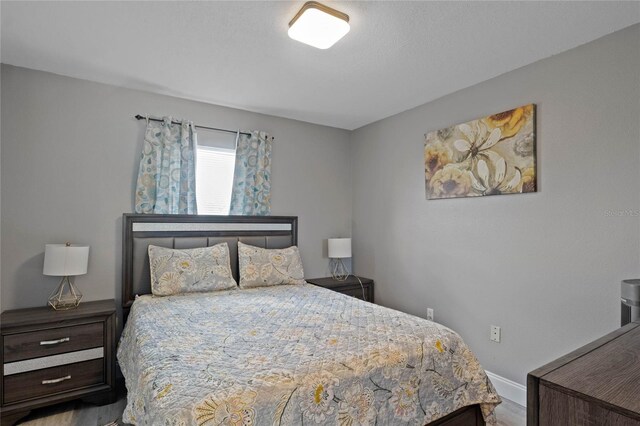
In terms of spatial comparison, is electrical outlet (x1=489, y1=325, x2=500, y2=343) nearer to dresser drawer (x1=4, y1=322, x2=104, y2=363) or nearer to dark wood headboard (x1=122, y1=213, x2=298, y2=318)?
dark wood headboard (x1=122, y1=213, x2=298, y2=318)

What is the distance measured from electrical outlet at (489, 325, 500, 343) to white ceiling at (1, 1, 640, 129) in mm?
1979

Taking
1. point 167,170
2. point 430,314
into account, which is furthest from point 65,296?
point 430,314

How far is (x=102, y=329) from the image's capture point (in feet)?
8.20

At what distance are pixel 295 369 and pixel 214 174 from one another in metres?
2.43

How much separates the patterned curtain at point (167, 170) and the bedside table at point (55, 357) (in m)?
0.93

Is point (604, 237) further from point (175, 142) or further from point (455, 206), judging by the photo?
point (175, 142)

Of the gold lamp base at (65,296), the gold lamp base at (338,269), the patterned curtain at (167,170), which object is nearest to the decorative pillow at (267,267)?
the patterned curtain at (167,170)

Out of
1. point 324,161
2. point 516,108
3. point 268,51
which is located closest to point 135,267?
point 268,51

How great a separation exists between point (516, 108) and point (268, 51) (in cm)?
185

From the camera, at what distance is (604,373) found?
93cm

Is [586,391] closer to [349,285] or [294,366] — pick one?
[294,366]

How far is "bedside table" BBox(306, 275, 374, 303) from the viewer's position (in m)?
3.64

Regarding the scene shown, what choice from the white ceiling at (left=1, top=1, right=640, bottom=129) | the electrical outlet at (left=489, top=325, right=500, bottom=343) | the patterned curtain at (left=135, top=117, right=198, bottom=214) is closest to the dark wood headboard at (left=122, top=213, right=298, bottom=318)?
the patterned curtain at (left=135, top=117, right=198, bottom=214)

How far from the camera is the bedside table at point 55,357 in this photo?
221cm
